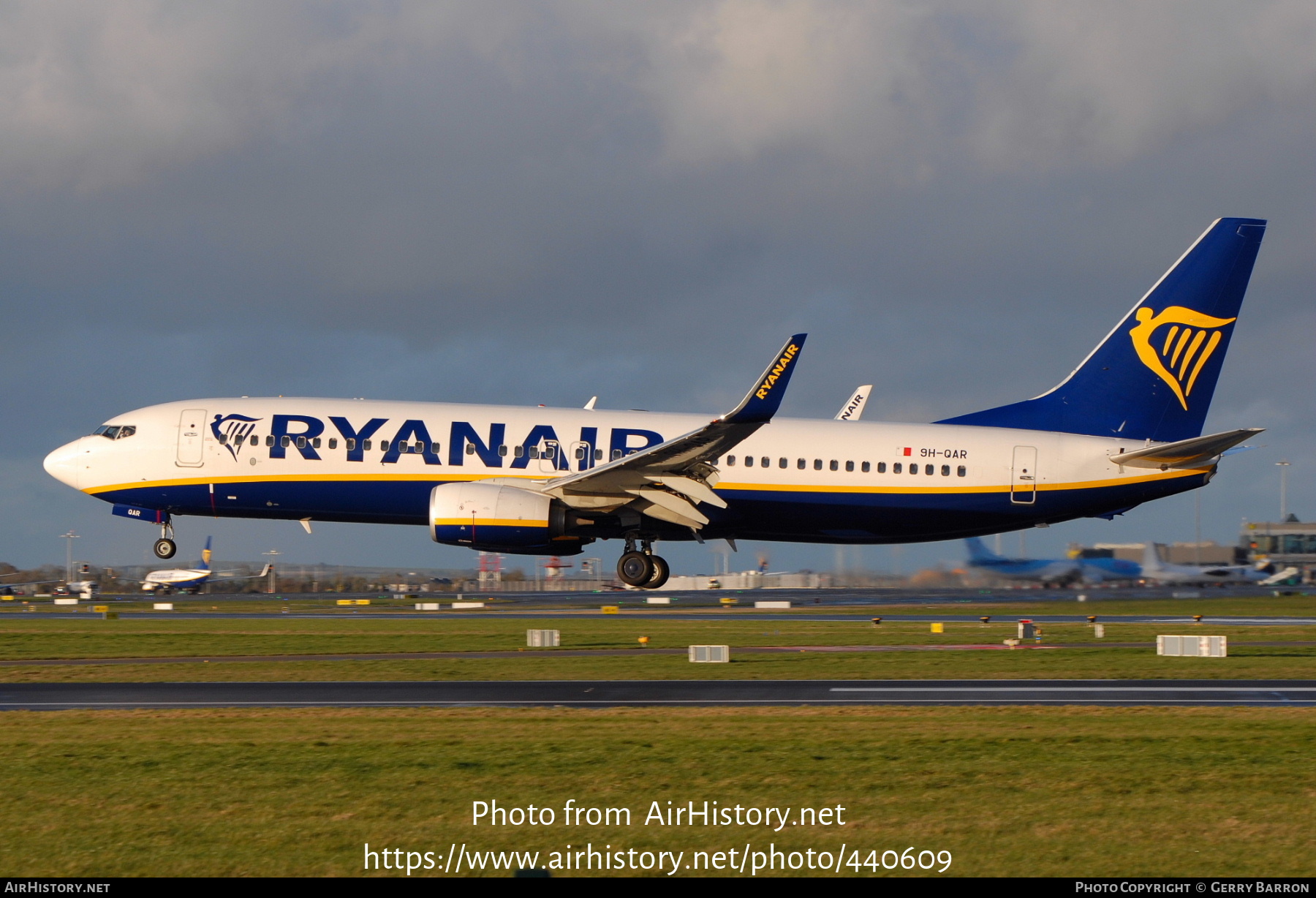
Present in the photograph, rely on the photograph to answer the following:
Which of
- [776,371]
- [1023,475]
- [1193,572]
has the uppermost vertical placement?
[776,371]

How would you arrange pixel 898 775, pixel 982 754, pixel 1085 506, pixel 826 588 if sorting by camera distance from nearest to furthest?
pixel 898 775, pixel 982 754, pixel 1085 506, pixel 826 588

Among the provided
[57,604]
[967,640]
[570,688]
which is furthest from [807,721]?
[57,604]

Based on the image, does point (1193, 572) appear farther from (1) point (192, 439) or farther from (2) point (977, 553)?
(1) point (192, 439)

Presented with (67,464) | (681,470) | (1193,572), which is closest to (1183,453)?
(681,470)

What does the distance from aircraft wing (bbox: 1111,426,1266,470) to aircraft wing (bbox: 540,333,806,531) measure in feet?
34.9

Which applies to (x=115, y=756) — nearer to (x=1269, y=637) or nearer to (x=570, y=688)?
(x=570, y=688)

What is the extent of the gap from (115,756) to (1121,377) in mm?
30031

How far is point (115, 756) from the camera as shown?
14.2 m

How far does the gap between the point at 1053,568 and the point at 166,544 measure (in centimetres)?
4251

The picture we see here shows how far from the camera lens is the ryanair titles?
34344mm

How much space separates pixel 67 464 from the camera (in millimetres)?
36938

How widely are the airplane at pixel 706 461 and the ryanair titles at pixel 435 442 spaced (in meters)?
0.04
